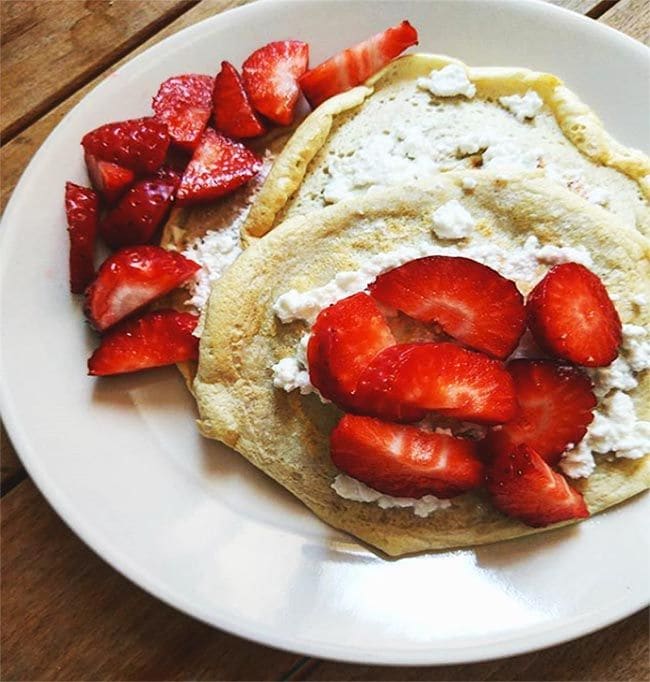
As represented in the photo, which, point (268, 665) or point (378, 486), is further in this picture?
point (268, 665)

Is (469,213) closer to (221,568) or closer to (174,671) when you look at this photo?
(221,568)

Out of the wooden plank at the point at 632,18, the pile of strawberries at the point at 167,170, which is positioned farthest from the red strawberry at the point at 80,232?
the wooden plank at the point at 632,18

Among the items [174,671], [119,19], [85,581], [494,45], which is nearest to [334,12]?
[494,45]

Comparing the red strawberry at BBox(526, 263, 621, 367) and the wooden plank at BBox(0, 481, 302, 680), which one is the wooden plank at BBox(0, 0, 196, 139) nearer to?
the wooden plank at BBox(0, 481, 302, 680)

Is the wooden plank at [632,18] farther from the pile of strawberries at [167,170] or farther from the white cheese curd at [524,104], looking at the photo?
the pile of strawberries at [167,170]

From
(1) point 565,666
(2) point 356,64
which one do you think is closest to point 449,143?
(2) point 356,64

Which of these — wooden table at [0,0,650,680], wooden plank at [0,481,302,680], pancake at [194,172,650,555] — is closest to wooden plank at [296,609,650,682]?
wooden table at [0,0,650,680]
